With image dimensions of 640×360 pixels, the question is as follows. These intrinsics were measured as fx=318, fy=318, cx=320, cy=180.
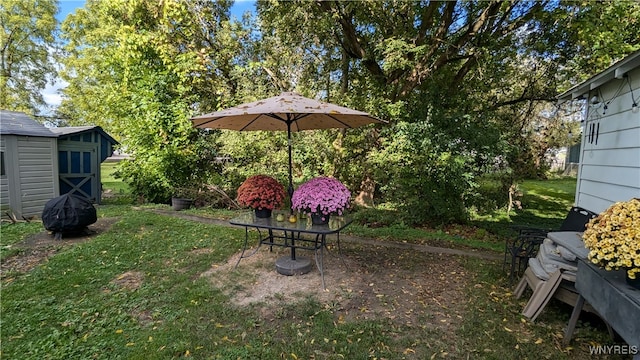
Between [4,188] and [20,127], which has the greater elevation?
[20,127]

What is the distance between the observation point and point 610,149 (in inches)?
133

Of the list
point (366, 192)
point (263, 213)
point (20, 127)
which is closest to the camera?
point (263, 213)

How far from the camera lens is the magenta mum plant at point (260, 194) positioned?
3576mm

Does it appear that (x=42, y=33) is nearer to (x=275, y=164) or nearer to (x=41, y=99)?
(x=41, y=99)

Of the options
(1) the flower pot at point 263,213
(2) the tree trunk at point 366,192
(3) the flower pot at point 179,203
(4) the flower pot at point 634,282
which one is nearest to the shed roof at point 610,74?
(4) the flower pot at point 634,282

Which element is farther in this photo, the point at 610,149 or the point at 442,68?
the point at 442,68

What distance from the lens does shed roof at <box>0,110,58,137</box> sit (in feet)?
19.1

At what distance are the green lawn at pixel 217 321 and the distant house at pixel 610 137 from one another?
1338 mm

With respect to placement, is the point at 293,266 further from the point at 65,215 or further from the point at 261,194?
the point at 65,215

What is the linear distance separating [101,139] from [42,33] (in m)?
12.9

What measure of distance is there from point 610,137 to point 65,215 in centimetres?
703

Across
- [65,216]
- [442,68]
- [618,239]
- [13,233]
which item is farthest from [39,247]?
[442,68]

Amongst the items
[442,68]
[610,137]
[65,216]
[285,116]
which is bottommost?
[65,216]

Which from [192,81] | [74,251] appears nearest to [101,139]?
[192,81]
